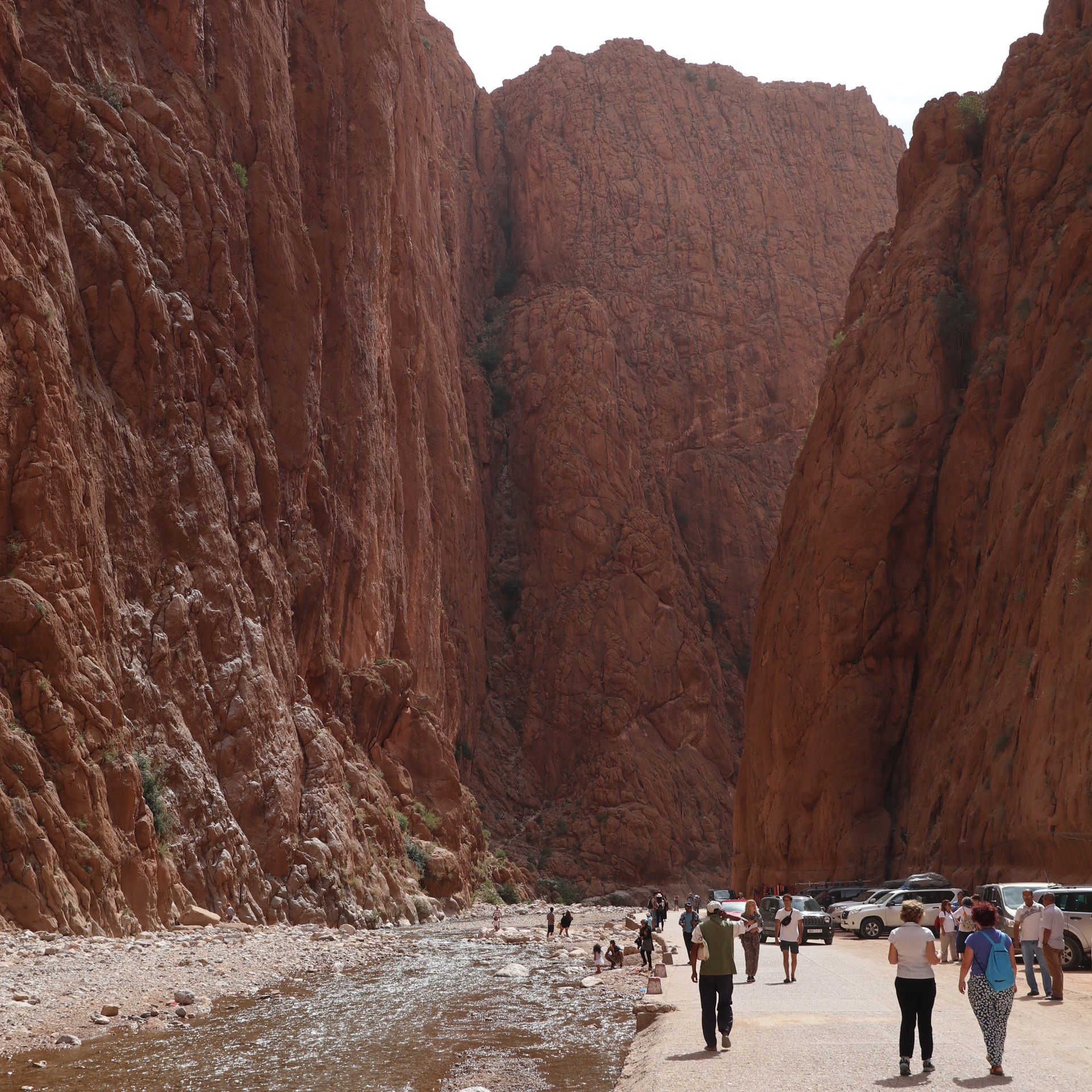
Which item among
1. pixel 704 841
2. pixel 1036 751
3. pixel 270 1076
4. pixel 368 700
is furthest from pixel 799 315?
pixel 270 1076

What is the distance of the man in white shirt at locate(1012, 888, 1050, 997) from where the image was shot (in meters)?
14.5

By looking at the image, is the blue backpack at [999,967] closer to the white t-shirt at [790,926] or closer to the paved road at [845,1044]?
the paved road at [845,1044]

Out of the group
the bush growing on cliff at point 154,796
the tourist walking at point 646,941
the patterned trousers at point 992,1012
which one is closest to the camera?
the patterned trousers at point 992,1012

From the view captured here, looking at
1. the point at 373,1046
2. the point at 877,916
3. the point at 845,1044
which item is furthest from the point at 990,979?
the point at 877,916

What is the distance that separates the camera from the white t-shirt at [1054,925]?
46.6 ft

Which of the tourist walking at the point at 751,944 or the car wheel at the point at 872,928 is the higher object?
the tourist walking at the point at 751,944

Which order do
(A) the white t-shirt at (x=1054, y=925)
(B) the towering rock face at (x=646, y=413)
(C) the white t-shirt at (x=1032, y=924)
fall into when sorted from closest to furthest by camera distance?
(A) the white t-shirt at (x=1054, y=925) < (C) the white t-shirt at (x=1032, y=924) < (B) the towering rock face at (x=646, y=413)

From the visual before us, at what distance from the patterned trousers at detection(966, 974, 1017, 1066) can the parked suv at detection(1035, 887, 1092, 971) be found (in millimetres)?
8447

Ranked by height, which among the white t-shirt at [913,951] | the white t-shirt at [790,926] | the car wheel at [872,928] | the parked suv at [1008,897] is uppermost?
the white t-shirt at [913,951]

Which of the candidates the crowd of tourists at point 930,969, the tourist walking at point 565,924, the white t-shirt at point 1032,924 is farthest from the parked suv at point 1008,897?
the tourist walking at point 565,924

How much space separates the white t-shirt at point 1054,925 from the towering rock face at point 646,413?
5066 cm

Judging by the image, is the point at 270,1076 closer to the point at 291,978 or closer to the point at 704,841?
the point at 291,978

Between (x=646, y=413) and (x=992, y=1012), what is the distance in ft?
249

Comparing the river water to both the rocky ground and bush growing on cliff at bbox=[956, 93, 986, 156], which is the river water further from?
bush growing on cliff at bbox=[956, 93, 986, 156]
